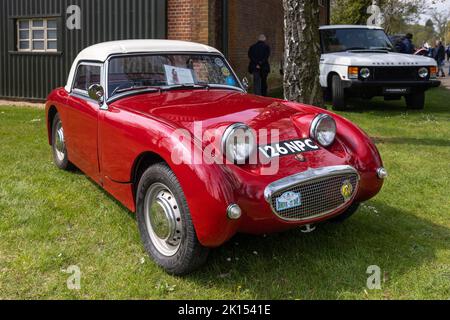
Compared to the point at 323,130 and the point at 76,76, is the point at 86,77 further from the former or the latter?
the point at 323,130

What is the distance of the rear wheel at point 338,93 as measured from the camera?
11.3 meters

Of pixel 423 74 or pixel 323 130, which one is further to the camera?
pixel 423 74

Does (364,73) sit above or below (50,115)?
above

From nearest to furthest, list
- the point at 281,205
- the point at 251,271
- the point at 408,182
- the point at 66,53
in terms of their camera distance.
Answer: the point at 281,205 < the point at 251,271 < the point at 408,182 < the point at 66,53

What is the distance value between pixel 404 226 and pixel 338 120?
1121mm

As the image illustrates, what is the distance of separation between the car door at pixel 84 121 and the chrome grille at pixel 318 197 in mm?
1982

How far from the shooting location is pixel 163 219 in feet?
11.3

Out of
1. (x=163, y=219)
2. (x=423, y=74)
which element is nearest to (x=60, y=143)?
(x=163, y=219)

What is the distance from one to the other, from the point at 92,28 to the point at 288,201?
11.1m

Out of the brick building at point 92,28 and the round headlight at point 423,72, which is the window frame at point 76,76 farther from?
the round headlight at point 423,72

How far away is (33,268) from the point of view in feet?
11.6

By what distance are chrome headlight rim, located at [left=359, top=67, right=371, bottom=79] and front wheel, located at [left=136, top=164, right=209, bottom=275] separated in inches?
321

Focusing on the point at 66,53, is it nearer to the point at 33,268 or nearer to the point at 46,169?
the point at 46,169

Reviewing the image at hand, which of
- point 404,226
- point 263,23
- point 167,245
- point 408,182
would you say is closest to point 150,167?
point 167,245
